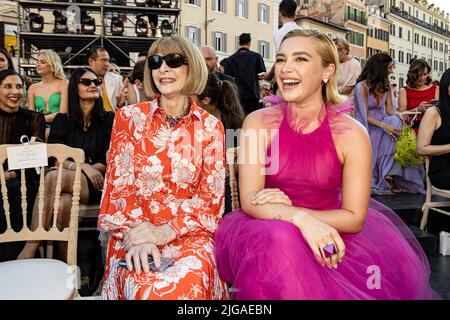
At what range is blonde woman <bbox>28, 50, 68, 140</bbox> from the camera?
525 cm

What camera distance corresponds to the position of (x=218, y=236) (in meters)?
2.14

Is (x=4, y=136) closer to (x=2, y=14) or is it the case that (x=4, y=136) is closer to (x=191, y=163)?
(x=191, y=163)

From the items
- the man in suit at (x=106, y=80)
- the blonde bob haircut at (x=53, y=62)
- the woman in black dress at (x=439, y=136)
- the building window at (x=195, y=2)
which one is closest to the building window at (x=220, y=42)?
the building window at (x=195, y=2)

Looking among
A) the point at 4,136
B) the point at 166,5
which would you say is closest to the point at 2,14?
the point at 166,5

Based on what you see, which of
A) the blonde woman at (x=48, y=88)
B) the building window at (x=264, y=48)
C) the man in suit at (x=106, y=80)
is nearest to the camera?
the blonde woman at (x=48, y=88)

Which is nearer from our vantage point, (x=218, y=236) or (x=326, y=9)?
(x=218, y=236)

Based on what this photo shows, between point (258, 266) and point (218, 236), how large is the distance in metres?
0.46

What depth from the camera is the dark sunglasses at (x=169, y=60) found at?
2.41 meters

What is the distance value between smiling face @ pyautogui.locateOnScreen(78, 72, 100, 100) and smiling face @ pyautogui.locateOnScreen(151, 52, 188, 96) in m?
1.44

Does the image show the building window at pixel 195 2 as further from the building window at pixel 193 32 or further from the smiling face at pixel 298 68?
the smiling face at pixel 298 68

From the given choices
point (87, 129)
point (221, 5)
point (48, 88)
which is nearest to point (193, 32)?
point (221, 5)

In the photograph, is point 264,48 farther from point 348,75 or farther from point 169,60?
point 169,60

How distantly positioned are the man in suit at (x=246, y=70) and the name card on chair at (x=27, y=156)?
13.1 feet

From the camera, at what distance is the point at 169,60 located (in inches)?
94.9
